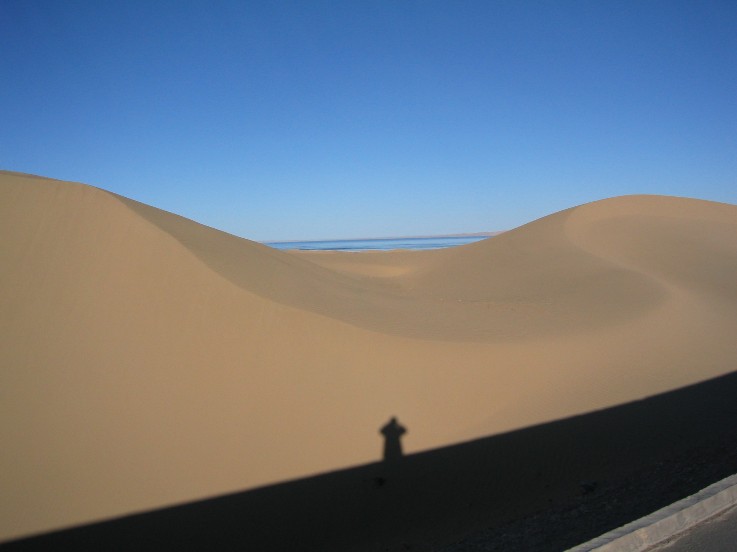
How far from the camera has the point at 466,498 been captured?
194 inches

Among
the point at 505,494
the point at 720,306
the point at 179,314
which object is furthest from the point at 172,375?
the point at 720,306

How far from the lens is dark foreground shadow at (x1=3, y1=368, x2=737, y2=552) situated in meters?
4.25

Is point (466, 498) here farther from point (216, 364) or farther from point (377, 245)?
point (377, 245)

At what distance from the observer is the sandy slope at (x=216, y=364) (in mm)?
4793

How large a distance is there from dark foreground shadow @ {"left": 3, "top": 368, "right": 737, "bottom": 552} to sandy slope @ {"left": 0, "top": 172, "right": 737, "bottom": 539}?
0.21m

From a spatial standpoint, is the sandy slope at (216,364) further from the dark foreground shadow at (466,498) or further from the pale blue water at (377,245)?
the pale blue water at (377,245)

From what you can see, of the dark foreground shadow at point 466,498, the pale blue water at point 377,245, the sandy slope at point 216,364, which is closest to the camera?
the dark foreground shadow at point 466,498

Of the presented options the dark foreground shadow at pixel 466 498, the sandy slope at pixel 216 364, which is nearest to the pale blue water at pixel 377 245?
the sandy slope at pixel 216 364

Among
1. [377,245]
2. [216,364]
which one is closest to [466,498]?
[216,364]

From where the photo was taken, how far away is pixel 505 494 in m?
4.98

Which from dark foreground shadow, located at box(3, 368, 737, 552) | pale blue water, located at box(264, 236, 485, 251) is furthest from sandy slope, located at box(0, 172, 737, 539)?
pale blue water, located at box(264, 236, 485, 251)

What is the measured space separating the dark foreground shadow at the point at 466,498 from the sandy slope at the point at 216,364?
0.68 feet

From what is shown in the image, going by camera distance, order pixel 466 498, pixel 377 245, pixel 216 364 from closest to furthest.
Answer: pixel 466 498, pixel 216 364, pixel 377 245

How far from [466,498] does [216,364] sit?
3.26 m
